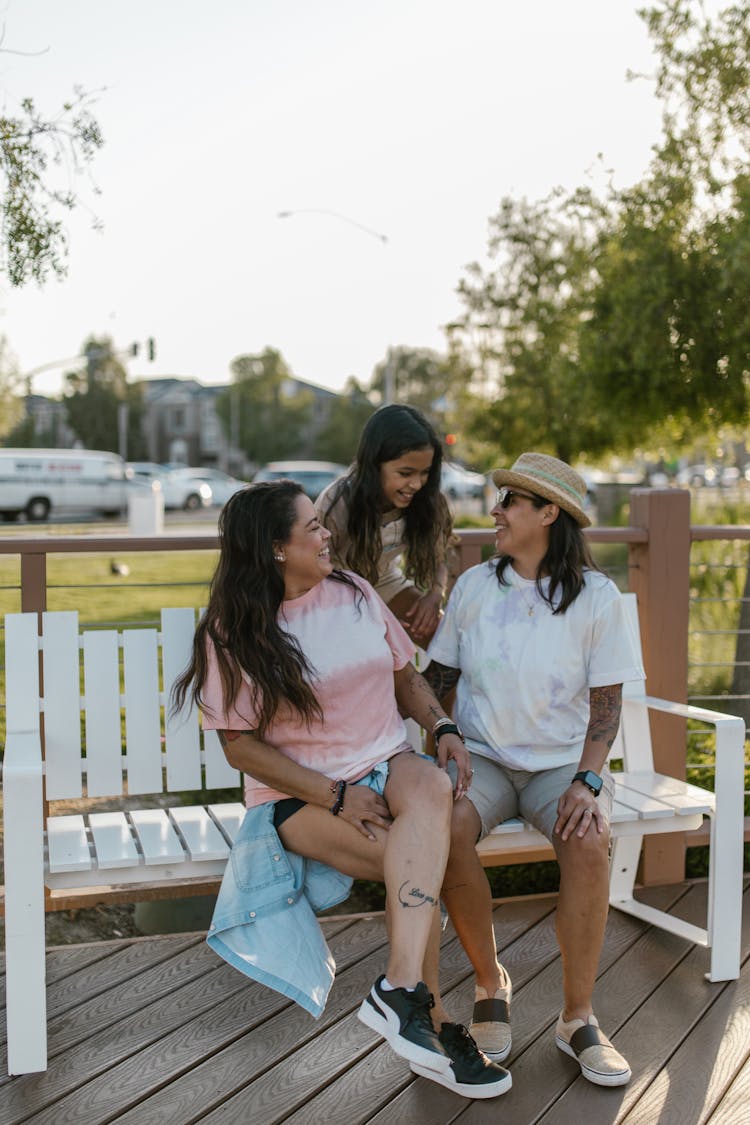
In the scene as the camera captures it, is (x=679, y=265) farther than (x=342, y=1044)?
Yes

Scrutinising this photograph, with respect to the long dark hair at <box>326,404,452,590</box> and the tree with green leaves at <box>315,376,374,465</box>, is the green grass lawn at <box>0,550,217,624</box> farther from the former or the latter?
the tree with green leaves at <box>315,376,374,465</box>

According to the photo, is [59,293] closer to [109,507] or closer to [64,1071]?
[64,1071]

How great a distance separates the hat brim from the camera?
3170 mm

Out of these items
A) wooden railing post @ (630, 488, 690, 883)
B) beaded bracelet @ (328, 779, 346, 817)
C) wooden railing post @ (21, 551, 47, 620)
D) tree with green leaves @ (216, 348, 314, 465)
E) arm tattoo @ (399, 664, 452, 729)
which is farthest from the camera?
tree with green leaves @ (216, 348, 314, 465)

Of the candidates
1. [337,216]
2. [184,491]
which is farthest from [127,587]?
[184,491]

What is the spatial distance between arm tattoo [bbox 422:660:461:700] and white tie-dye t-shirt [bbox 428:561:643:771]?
0.12 metres

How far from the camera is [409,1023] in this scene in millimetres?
2502

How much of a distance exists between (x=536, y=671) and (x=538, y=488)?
499 millimetres

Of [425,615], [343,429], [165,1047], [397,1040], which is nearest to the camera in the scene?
[397,1040]

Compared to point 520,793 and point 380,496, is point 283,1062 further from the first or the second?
point 380,496

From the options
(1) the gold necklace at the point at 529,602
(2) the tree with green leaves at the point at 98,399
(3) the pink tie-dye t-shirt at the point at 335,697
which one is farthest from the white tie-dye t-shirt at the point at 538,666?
(2) the tree with green leaves at the point at 98,399

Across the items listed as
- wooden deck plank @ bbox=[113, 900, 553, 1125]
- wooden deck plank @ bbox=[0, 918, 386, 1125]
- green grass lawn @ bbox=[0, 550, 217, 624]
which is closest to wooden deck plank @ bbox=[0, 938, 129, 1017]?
wooden deck plank @ bbox=[0, 918, 386, 1125]

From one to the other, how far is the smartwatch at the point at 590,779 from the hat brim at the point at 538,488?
70 cm

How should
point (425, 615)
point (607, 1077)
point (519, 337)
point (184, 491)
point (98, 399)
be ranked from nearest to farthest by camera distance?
1. point (607, 1077)
2. point (425, 615)
3. point (519, 337)
4. point (184, 491)
5. point (98, 399)
